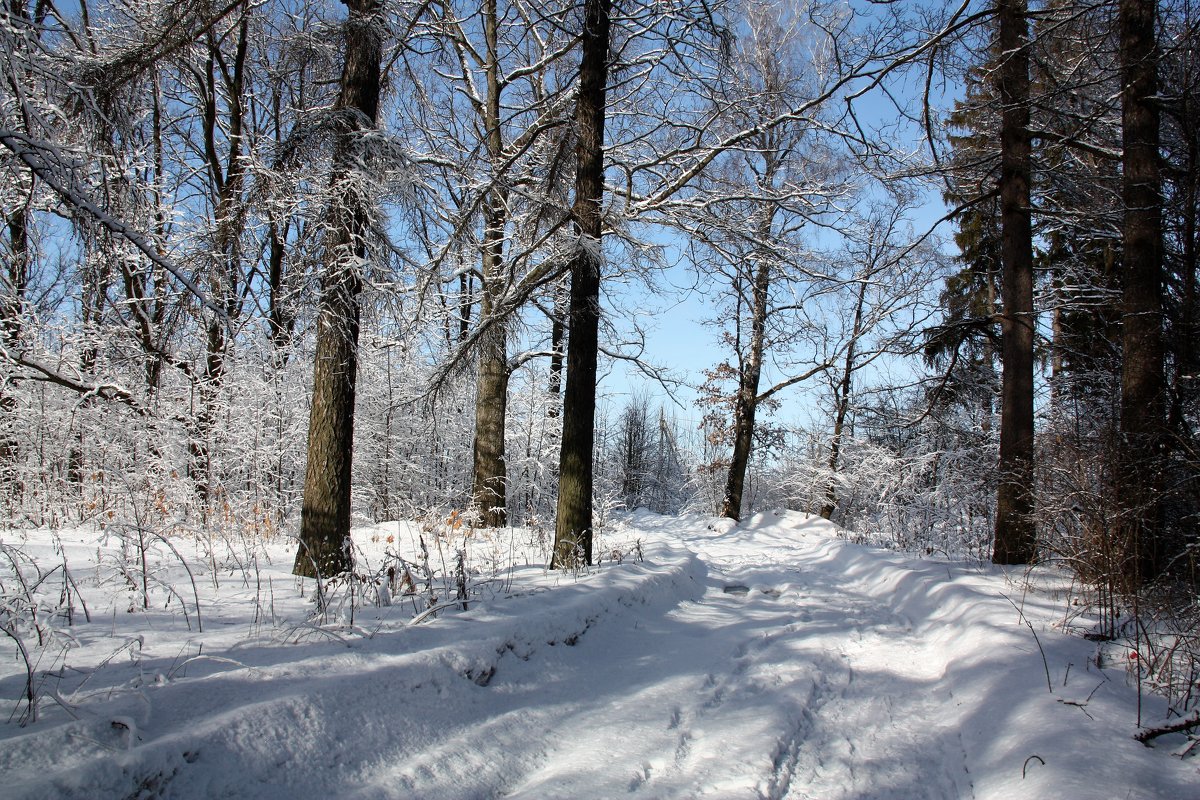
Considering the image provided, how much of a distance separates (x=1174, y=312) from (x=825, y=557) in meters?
5.62

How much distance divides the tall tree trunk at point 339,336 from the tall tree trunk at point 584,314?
7.12 feet

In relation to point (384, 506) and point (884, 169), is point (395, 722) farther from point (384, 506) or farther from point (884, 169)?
point (384, 506)

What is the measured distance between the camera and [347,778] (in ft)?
7.63

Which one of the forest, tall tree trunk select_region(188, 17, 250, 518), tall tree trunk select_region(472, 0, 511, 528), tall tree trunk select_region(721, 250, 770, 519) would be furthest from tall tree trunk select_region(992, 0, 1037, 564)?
tall tree trunk select_region(188, 17, 250, 518)

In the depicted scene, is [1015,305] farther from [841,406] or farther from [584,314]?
[841,406]

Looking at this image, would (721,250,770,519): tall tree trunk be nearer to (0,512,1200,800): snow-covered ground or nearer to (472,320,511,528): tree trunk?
(472,320,511,528): tree trunk

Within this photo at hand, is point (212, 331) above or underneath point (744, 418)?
above

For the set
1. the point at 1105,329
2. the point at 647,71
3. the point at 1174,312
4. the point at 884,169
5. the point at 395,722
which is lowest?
the point at 395,722

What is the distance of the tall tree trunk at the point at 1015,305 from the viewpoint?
6.97 metres

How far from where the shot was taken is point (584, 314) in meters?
6.56

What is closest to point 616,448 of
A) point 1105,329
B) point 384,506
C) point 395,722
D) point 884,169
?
point 384,506

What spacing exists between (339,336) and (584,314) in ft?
8.28

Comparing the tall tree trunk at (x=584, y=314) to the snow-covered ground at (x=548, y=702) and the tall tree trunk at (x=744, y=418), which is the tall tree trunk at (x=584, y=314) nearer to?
the snow-covered ground at (x=548, y=702)

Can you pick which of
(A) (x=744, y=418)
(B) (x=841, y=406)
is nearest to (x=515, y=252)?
(A) (x=744, y=418)
